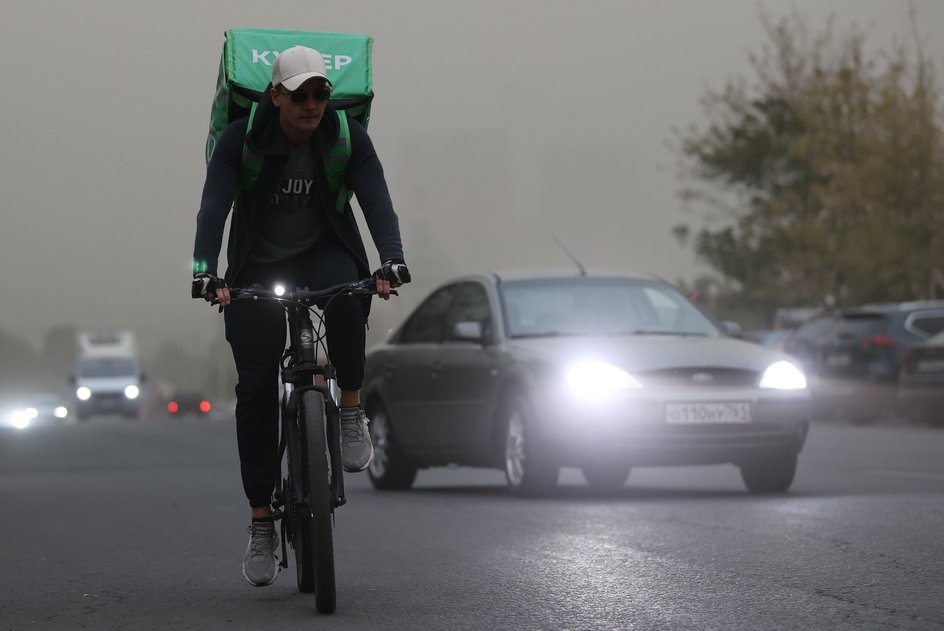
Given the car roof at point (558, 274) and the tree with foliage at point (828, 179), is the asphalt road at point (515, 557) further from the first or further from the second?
the tree with foliage at point (828, 179)

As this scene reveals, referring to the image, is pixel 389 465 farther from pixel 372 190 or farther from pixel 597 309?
pixel 372 190

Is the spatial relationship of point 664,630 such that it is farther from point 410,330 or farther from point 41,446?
point 41,446

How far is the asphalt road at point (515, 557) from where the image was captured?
641 centimetres

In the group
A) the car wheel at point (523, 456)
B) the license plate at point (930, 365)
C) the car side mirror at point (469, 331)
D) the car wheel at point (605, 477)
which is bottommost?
the car wheel at point (605, 477)

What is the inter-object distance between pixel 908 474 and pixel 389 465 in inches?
158

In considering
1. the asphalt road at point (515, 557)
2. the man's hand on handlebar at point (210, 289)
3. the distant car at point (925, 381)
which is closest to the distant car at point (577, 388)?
the asphalt road at point (515, 557)

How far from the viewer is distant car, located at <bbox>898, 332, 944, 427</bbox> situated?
2353 centimetres

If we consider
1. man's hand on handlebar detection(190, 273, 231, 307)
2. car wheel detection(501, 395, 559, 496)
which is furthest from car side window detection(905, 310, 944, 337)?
man's hand on handlebar detection(190, 273, 231, 307)

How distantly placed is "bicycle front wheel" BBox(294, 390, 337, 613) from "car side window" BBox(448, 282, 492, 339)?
656cm

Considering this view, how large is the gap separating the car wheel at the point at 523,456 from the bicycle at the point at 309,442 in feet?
16.8

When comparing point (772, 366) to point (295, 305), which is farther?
point (772, 366)

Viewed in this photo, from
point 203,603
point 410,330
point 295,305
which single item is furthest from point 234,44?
point 410,330

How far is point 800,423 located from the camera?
1218cm

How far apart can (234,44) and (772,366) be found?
6.05 meters
